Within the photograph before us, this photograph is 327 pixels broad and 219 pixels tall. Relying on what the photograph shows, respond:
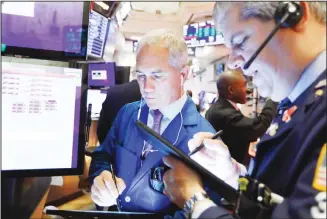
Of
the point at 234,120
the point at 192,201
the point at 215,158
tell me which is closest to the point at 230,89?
the point at 234,120

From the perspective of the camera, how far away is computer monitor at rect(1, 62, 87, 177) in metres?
1.02

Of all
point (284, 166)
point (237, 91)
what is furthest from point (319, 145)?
point (237, 91)

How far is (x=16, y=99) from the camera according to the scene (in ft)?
3.36

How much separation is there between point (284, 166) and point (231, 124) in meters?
0.64

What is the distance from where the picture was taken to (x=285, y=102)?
0.95m

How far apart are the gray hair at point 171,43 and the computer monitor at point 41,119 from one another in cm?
27

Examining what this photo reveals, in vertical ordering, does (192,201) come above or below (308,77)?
below

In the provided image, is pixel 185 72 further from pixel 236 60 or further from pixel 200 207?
pixel 200 207

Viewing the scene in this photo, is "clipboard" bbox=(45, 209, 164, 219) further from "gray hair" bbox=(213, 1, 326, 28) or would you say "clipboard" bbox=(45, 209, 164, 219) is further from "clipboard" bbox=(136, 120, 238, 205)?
"gray hair" bbox=(213, 1, 326, 28)

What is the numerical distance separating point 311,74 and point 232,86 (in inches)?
28.0

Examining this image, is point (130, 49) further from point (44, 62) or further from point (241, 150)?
point (241, 150)

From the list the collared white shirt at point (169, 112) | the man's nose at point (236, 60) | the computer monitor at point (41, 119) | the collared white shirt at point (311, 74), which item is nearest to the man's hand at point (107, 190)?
the computer monitor at point (41, 119)

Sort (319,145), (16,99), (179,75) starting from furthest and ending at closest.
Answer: (179,75)
(16,99)
(319,145)

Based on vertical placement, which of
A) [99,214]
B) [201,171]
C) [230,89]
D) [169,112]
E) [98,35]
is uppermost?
[98,35]
